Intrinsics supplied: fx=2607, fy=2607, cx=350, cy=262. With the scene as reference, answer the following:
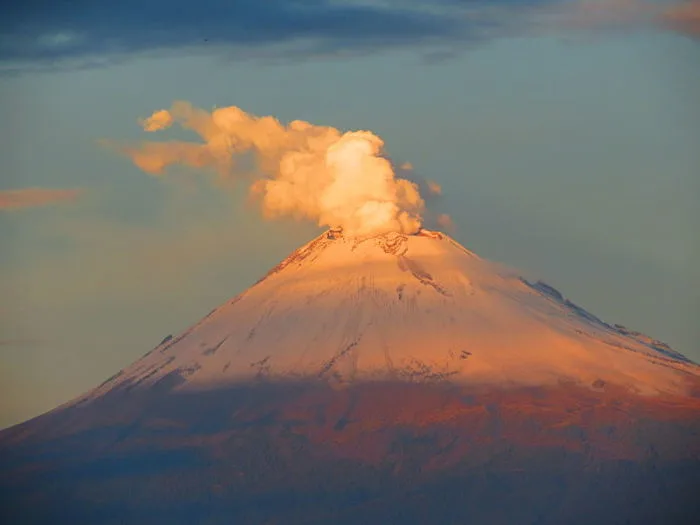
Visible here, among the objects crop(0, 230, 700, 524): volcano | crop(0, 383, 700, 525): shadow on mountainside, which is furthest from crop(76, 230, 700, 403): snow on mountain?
crop(0, 383, 700, 525): shadow on mountainside

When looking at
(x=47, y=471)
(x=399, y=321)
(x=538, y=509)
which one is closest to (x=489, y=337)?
(x=399, y=321)

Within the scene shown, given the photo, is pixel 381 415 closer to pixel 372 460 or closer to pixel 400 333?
pixel 372 460

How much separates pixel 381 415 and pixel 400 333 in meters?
7.37

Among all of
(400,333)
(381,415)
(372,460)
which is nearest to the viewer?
(372,460)

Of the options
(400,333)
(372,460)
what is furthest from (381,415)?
(400,333)

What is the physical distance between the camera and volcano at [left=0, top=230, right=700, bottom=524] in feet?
448

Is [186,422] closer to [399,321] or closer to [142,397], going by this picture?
[142,397]

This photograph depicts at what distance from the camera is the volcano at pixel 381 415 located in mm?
136625

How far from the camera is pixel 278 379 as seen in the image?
14562 centimetres

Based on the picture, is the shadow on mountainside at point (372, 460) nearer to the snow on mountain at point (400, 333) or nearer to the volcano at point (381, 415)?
the volcano at point (381, 415)

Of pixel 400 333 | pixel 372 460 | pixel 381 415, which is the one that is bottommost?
pixel 372 460

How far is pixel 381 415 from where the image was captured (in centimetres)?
14175

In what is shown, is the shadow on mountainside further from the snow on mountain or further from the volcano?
the snow on mountain

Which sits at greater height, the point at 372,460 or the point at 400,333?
the point at 400,333
